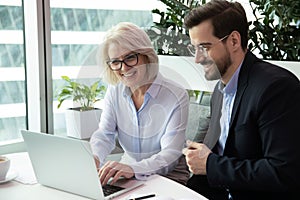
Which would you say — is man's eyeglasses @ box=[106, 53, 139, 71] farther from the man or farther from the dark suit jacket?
the dark suit jacket

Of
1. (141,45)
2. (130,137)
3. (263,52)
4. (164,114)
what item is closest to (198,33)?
(141,45)

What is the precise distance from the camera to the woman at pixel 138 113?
1714mm

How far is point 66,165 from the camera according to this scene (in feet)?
4.79

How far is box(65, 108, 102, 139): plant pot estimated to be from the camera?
2393 millimetres

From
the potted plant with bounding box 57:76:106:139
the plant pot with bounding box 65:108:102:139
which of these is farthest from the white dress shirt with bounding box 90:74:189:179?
the plant pot with bounding box 65:108:102:139

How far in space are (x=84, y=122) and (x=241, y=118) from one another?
1.02 meters

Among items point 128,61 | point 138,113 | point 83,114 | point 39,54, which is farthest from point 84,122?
point 128,61

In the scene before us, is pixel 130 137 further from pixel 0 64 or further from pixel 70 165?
pixel 0 64

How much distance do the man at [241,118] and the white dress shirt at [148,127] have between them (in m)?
0.12

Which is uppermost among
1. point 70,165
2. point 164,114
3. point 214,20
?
point 214,20

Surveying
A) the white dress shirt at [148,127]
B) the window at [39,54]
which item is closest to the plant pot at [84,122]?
the window at [39,54]

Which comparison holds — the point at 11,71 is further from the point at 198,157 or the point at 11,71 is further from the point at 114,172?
the point at 198,157

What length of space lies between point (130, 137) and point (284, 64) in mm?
922

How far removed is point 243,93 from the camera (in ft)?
5.52
